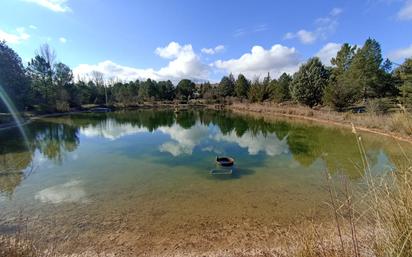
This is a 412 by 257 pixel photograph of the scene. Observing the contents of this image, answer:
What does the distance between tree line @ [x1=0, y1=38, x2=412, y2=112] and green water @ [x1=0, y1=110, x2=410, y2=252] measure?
8763 mm

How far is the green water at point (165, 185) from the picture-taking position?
6453mm

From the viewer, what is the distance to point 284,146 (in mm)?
16562

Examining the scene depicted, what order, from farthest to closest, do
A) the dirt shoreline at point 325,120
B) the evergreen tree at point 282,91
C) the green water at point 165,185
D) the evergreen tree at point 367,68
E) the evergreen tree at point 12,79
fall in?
the evergreen tree at point 282,91 < the evergreen tree at point 367,68 < the evergreen tree at point 12,79 < the dirt shoreline at point 325,120 < the green water at point 165,185

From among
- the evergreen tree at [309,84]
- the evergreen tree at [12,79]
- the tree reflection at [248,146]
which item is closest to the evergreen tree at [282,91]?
the evergreen tree at [309,84]

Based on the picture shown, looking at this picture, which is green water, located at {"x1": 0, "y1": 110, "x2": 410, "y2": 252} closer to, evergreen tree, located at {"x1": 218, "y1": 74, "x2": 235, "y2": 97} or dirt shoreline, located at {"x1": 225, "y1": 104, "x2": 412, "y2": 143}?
dirt shoreline, located at {"x1": 225, "y1": 104, "x2": 412, "y2": 143}

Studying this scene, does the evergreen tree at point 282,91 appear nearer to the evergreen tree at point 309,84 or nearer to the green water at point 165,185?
the evergreen tree at point 309,84

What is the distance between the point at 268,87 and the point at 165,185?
1633 inches

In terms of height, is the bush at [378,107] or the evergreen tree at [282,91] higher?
the evergreen tree at [282,91]

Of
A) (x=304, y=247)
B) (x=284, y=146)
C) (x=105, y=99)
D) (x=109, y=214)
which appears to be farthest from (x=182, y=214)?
(x=105, y=99)

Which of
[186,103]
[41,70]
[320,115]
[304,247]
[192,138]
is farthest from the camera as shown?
[186,103]

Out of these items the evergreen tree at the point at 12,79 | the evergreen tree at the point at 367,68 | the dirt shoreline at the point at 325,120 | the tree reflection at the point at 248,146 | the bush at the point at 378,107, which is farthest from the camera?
the evergreen tree at the point at 367,68

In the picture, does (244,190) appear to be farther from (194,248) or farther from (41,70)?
(41,70)

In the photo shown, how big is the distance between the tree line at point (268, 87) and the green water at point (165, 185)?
8.76 m

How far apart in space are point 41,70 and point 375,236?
5187 cm
